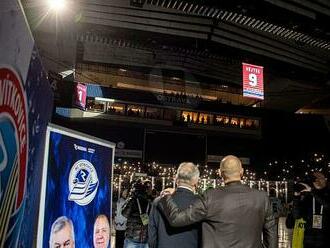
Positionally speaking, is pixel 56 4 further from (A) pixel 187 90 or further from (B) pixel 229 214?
(A) pixel 187 90

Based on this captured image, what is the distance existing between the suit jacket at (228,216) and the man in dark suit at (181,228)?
102mm

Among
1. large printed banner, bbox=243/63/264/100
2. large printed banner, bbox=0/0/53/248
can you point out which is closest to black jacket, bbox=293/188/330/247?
large printed banner, bbox=0/0/53/248

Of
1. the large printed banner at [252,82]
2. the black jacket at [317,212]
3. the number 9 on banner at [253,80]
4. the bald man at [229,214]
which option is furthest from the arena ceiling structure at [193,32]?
the bald man at [229,214]

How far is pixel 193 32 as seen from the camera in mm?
12836

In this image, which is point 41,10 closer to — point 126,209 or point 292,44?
point 126,209

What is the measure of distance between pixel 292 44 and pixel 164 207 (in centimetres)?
1186

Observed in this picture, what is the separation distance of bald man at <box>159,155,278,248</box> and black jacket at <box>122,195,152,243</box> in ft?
10.2

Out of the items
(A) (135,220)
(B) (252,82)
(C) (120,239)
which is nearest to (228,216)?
(A) (135,220)

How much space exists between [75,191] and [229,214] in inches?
43.5

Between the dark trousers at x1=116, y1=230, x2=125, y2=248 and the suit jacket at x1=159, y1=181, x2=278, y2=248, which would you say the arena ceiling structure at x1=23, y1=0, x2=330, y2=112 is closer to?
the dark trousers at x1=116, y1=230, x2=125, y2=248

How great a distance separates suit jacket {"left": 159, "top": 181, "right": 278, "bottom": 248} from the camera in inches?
112

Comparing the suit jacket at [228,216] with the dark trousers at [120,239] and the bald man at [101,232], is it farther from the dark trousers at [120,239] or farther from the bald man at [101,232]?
the dark trousers at [120,239]

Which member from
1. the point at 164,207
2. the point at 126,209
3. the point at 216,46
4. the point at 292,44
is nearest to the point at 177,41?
the point at 216,46

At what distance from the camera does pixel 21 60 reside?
1.62 m
